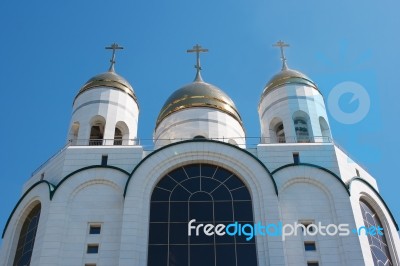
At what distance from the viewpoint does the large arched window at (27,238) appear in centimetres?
2086

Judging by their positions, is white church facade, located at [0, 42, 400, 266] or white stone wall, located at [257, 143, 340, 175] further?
white stone wall, located at [257, 143, 340, 175]

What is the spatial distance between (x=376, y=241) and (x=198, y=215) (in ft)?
22.5

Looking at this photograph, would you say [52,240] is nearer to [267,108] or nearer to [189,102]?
[189,102]

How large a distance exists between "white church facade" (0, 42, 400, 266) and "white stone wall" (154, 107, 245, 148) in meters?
3.70

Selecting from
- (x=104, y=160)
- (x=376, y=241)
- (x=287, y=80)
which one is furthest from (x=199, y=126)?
(x=376, y=241)

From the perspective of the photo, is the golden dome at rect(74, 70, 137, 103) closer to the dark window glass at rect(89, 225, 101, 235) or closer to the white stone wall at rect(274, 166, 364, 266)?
the dark window glass at rect(89, 225, 101, 235)

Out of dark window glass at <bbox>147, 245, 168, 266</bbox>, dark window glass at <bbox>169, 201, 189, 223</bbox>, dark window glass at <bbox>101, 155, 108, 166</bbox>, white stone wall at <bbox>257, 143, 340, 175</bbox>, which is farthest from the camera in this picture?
dark window glass at <bbox>101, 155, 108, 166</bbox>

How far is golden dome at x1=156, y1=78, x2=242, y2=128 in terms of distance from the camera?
26859 mm

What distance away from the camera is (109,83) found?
2719 centimetres

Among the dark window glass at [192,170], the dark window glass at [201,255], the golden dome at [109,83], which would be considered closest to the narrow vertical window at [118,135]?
the golden dome at [109,83]

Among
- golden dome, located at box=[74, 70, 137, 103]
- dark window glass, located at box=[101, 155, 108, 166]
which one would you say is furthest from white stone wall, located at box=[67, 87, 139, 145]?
dark window glass, located at box=[101, 155, 108, 166]

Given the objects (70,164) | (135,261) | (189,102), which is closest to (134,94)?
(189,102)

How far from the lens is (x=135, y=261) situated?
62.0ft

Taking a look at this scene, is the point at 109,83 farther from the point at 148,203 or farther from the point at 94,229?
the point at 94,229
